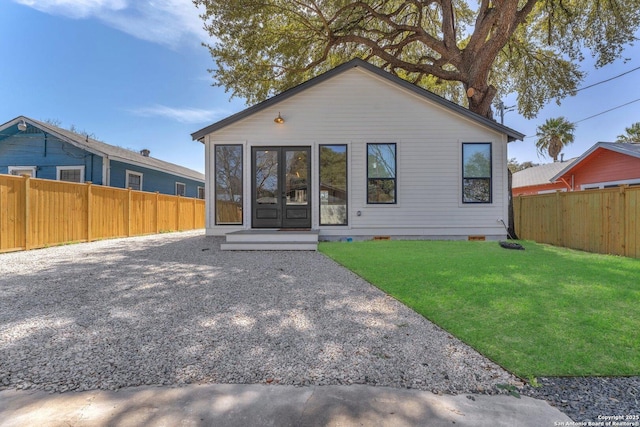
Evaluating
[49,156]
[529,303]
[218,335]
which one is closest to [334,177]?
[529,303]

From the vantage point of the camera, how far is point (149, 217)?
12.2m

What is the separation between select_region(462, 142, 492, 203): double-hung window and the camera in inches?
338

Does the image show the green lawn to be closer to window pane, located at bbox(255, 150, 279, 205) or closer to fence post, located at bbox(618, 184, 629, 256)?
fence post, located at bbox(618, 184, 629, 256)

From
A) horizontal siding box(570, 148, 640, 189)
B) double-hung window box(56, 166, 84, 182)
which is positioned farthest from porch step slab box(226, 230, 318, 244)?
horizontal siding box(570, 148, 640, 189)

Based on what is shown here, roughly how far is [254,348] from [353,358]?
0.80m

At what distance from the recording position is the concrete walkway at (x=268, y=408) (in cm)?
154

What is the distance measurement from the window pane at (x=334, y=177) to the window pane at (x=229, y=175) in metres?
2.44

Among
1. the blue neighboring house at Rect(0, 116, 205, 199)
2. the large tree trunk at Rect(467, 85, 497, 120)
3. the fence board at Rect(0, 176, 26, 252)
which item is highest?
the large tree trunk at Rect(467, 85, 497, 120)

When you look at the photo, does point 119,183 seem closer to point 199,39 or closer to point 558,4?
point 199,39

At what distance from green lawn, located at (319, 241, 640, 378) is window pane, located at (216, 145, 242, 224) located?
4138 mm

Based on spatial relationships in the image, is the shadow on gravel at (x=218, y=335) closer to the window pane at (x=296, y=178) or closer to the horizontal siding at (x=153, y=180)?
the window pane at (x=296, y=178)

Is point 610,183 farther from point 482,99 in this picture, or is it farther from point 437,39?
point 437,39

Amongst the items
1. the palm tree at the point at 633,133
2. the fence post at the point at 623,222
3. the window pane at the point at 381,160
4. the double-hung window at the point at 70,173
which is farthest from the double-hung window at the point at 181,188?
the palm tree at the point at 633,133

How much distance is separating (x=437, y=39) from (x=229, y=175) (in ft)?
32.5
